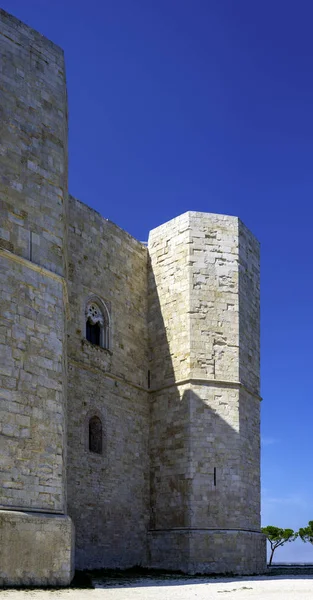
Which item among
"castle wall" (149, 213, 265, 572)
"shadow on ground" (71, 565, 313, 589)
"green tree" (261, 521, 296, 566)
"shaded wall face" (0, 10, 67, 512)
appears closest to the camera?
"shaded wall face" (0, 10, 67, 512)

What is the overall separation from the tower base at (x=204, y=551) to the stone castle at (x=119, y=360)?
0.03 metres

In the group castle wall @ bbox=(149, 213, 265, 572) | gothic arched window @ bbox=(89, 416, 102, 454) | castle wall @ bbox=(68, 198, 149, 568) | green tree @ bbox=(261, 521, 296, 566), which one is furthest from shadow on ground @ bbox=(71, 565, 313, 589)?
green tree @ bbox=(261, 521, 296, 566)

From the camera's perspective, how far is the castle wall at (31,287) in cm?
1016

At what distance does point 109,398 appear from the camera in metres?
16.2

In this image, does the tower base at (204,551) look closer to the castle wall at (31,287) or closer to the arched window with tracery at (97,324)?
the arched window with tracery at (97,324)

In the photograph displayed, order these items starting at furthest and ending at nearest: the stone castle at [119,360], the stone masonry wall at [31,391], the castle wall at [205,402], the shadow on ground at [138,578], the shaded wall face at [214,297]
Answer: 1. the shaded wall face at [214,297]
2. the castle wall at [205,402]
3. the shadow on ground at [138,578]
4. the stone castle at [119,360]
5. the stone masonry wall at [31,391]

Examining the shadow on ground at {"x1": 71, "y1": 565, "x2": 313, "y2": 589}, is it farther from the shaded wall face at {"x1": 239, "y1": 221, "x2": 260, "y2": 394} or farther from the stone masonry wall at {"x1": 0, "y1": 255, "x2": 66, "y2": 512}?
the shaded wall face at {"x1": 239, "y1": 221, "x2": 260, "y2": 394}

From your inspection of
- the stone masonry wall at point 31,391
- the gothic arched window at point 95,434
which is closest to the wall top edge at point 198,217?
the gothic arched window at point 95,434

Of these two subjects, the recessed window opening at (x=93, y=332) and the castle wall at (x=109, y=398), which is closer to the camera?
the castle wall at (x=109, y=398)

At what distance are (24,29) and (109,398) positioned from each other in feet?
26.1

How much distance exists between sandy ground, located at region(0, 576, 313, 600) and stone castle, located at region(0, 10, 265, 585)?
2.96 ft

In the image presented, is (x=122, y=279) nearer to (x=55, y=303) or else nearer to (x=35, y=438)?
(x=55, y=303)

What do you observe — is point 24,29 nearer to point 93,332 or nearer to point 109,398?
point 93,332

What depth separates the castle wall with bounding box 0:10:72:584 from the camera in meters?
10.2
